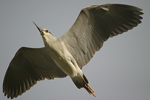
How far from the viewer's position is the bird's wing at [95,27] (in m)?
5.78

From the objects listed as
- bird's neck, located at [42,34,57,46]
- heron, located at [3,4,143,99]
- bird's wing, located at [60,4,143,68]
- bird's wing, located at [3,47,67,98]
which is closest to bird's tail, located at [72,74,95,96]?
heron, located at [3,4,143,99]

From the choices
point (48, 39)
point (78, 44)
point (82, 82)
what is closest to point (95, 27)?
point (78, 44)

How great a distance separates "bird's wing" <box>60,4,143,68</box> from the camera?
5.78 metres

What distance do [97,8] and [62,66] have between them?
72.9 inches

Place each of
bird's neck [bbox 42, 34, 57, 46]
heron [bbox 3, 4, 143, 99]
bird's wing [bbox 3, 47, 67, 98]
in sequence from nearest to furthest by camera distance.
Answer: bird's neck [bbox 42, 34, 57, 46] → heron [bbox 3, 4, 143, 99] → bird's wing [bbox 3, 47, 67, 98]

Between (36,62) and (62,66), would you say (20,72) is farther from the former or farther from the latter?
(62,66)

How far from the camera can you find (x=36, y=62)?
6.65 metres

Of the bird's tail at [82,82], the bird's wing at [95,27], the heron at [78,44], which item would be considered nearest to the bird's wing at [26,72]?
the heron at [78,44]

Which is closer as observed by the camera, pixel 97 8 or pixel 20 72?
pixel 97 8

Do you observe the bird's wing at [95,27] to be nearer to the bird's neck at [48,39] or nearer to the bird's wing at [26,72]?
the bird's neck at [48,39]

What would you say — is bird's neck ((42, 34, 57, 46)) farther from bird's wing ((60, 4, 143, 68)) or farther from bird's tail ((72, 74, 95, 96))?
bird's tail ((72, 74, 95, 96))

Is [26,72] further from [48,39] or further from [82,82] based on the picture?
[82,82]

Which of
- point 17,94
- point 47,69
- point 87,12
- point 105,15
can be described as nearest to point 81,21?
point 87,12

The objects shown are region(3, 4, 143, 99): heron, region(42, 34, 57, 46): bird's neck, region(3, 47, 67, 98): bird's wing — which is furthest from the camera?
region(3, 47, 67, 98): bird's wing
